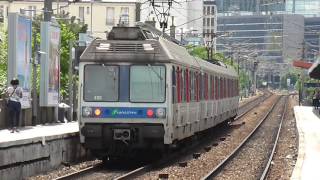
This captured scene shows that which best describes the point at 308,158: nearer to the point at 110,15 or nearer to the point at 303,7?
the point at 110,15

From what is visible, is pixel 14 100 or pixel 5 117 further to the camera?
pixel 5 117

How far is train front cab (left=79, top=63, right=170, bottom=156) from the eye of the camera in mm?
17141

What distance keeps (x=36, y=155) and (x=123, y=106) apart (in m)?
2.45

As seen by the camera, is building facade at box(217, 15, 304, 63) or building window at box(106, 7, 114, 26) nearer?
building window at box(106, 7, 114, 26)

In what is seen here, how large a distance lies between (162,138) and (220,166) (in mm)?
1709

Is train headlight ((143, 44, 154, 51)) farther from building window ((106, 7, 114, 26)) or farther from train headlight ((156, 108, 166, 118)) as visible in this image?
building window ((106, 7, 114, 26))

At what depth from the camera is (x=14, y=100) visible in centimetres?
1953

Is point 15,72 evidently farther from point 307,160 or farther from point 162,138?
point 307,160

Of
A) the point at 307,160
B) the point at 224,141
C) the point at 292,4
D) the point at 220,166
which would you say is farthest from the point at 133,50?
the point at 292,4

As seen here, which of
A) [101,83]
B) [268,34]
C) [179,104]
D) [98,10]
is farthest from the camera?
[268,34]

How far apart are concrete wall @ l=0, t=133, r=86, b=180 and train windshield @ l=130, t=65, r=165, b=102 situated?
7.47 feet

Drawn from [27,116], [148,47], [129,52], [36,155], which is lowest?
[36,155]

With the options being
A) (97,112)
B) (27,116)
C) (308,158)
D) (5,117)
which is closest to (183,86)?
(97,112)

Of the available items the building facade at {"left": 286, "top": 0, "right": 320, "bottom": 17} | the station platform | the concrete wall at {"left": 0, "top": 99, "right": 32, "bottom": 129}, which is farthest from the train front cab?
the building facade at {"left": 286, "top": 0, "right": 320, "bottom": 17}
